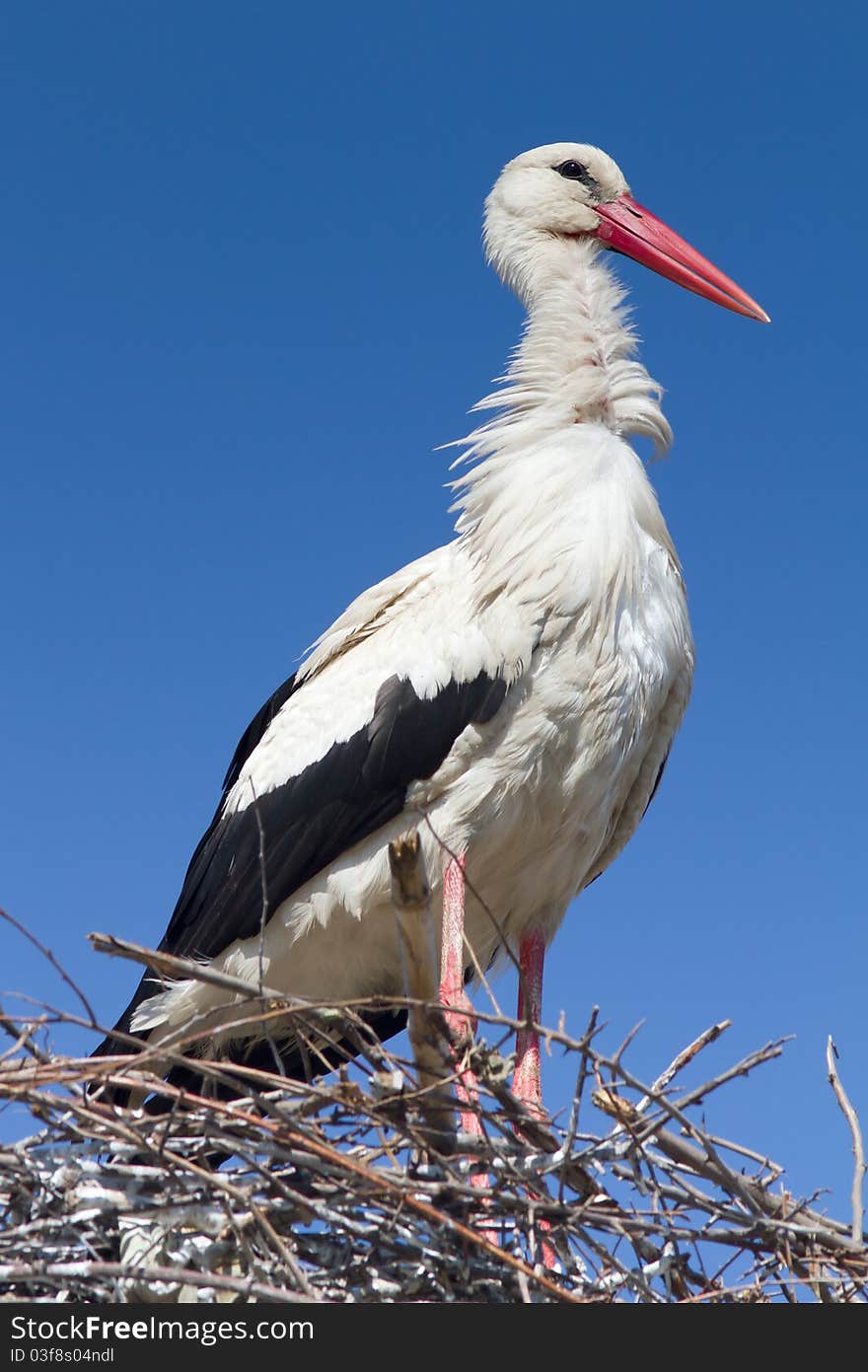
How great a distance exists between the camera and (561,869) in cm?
543

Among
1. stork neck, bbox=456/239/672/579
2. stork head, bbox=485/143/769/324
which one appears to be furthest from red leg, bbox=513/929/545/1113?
stork head, bbox=485/143/769/324

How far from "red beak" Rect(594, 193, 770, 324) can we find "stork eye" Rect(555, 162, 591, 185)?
12cm

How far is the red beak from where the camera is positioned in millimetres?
6172

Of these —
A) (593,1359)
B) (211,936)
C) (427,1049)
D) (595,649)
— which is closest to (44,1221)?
(427,1049)

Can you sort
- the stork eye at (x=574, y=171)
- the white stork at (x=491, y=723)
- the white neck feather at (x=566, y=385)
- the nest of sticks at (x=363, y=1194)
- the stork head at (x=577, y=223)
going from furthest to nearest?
the stork eye at (x=574, y=171)
the stork head at (x=577, y=223)
the white neck feather at (x=566, y=385)
the white stork at (x=491, y=723)
the nest of sticks at (x=363, y=1194)

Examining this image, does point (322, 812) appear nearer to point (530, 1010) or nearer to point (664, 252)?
point (530, 1010)

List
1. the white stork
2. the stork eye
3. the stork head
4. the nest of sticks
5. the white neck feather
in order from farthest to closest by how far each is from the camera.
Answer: the stork eye
the stork head
the white neck feather
the white stork
the nest of sticks

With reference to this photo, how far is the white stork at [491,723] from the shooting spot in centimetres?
513

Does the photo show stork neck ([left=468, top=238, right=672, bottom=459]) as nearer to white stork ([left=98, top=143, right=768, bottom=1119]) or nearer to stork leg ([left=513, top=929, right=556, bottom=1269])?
white stork ([left=98, top=143, right=768, bottom=1119])

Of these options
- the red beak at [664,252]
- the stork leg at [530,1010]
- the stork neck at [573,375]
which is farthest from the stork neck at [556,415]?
the stork leg at [530,1010]

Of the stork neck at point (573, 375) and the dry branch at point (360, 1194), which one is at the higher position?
the stork neck at point (573, 375)

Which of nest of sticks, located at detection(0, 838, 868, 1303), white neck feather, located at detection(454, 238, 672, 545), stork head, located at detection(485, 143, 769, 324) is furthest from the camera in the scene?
stork head, located at detection(485, 143, 769, 324)

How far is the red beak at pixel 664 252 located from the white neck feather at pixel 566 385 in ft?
1.24

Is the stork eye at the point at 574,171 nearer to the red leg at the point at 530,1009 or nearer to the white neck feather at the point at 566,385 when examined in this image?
the white neck feather at the point at 566,385
